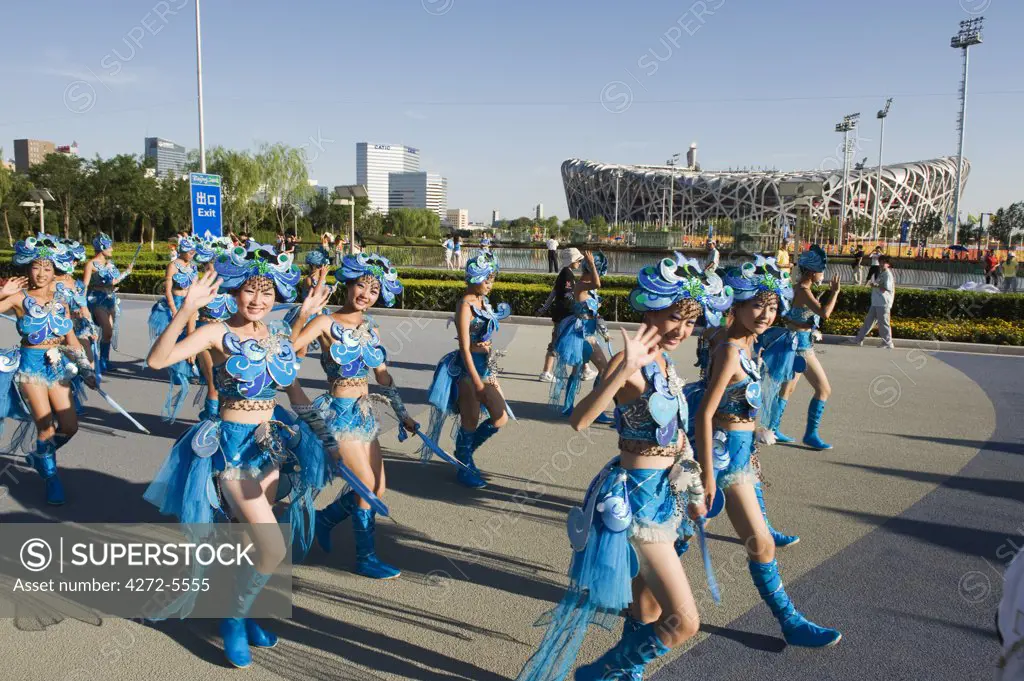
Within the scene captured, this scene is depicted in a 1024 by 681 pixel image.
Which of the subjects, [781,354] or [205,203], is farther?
[205,203]

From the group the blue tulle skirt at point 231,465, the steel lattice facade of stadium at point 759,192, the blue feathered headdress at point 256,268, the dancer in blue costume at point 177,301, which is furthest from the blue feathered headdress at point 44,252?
the steel lattice facade of stadium at point 759,192

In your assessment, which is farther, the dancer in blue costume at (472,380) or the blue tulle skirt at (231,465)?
the dancer in blue costume at (472,380)

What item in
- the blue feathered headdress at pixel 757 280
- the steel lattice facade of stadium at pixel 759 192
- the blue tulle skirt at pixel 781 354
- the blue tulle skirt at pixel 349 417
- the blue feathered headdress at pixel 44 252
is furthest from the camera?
the steel lattice facade of stadium at pixel 759 192

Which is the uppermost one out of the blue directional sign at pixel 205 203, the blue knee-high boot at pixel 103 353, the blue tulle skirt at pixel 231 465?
the blue directional sign at pixel 205 203

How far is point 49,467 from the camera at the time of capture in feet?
18.5

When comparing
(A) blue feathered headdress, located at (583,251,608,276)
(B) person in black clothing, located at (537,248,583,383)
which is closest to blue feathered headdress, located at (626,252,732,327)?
(A) blue feathered headdress, located at (583,251,608,276)

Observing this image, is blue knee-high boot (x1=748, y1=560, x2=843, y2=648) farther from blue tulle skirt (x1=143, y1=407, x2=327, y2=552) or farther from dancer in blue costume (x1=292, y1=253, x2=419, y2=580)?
blue tulle skirt (x1=143, y1=407, x2=327, y2=552)

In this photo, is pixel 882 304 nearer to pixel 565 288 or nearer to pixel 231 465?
pixel 565 288

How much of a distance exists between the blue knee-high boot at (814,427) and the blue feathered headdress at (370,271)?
4671mm

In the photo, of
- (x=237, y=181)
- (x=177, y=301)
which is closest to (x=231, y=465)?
(x=177, y=301)

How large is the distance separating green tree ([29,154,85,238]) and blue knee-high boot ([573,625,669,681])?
51328 mm

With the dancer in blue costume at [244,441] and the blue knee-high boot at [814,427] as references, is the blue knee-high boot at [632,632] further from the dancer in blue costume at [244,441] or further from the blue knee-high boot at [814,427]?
the blue knee-high boot at [814,427]

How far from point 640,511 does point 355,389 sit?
2225 millimetres

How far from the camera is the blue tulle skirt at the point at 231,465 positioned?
143 inches
